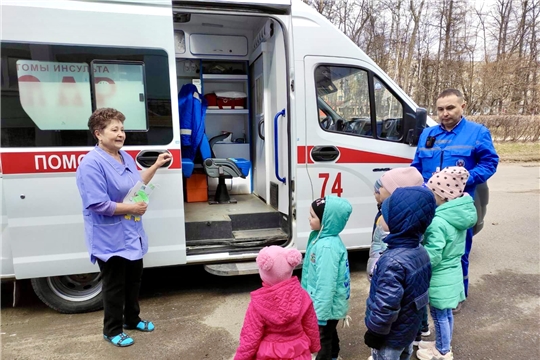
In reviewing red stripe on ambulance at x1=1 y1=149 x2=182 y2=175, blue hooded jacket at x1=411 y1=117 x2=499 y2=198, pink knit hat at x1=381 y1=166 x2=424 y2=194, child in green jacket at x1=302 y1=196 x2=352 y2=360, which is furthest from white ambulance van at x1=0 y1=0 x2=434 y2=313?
child in green jacket at x1=302 y1=196 x2=352 y2=360

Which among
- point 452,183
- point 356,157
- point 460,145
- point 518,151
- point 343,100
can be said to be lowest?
point 518,151

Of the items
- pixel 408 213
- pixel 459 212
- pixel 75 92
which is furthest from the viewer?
pixel 75 92

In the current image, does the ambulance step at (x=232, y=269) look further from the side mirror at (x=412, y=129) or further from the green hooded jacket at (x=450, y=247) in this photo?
the side mirror at (x=412, y=129)

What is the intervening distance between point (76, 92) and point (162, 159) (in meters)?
0.88

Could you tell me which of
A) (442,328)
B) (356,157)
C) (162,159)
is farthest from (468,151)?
(162,159)

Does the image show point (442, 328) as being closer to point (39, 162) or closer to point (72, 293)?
point (72, 293)

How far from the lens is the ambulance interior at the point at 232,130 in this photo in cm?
383

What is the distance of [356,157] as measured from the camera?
3.73m

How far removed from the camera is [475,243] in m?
5.27

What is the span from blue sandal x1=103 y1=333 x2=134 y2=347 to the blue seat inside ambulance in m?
1.69

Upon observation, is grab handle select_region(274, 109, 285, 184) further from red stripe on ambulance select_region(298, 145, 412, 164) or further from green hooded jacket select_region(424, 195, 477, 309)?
green hooded jacket select_region(424, 195, 477, 309)

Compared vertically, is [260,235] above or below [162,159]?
below

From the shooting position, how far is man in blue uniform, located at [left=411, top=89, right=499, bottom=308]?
3037mm

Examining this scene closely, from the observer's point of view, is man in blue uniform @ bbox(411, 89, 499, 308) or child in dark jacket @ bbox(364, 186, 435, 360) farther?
man in blue uniform @ bbox(411, 89, 499, 308)
